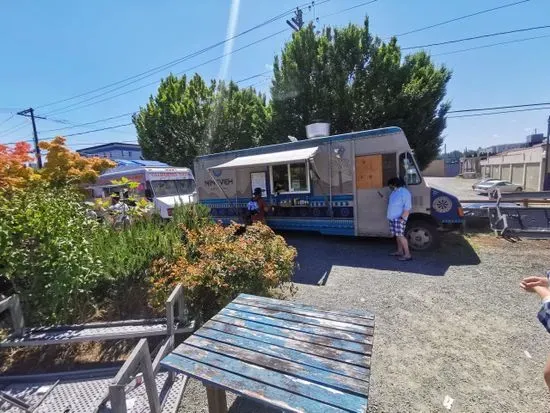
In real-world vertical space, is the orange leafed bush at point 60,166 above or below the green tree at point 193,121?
below

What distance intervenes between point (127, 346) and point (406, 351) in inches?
121

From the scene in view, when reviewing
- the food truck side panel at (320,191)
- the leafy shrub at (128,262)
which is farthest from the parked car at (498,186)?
the leafy shrub at (128,262)

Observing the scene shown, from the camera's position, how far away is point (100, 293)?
3.76 metres

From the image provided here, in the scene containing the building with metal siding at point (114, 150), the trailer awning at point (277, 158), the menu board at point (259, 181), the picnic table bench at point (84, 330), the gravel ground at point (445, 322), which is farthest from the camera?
the building with metal siding at point (114, 150)

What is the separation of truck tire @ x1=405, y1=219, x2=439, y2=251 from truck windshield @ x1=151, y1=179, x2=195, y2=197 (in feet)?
29.2

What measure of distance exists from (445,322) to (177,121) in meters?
16.0

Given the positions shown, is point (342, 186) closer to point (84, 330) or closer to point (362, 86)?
point (84, 330)

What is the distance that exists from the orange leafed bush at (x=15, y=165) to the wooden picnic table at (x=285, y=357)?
427cm

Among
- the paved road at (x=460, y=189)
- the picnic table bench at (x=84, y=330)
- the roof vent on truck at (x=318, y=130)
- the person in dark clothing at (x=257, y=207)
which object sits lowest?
the paved road at (x=460, y=189)

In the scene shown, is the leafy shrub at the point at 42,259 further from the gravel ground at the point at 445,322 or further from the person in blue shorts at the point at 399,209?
the person in blue shorts at the point at 399,209

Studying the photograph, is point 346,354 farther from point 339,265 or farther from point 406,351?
point 339,265

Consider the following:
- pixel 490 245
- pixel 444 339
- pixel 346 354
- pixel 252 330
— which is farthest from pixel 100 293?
pixel 490 245

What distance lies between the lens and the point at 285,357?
1.95 meters

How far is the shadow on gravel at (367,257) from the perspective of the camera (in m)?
5.73
